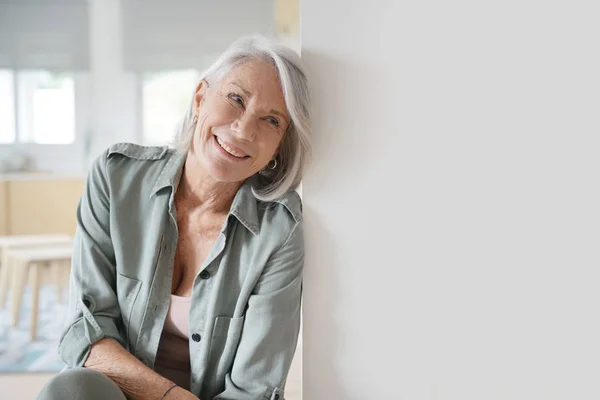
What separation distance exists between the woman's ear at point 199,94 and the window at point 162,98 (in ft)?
9.30

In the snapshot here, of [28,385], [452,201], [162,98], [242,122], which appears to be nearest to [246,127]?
[242,122]

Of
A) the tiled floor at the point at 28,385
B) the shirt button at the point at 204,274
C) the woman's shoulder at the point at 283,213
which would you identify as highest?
the woman's shoulder at the point at 283,213

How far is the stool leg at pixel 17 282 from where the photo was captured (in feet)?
11.5

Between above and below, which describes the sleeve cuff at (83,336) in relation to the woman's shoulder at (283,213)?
below

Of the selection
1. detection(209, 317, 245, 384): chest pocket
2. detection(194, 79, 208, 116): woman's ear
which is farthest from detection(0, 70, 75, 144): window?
detection(209, 317, 245, 384): chest pocket

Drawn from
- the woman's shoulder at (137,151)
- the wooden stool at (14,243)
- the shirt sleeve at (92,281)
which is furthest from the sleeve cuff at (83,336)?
the wooden stool at (14,243)

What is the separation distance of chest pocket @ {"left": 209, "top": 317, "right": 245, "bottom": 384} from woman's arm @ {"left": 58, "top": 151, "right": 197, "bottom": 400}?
0.26 feet

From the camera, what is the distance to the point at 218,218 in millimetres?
1313

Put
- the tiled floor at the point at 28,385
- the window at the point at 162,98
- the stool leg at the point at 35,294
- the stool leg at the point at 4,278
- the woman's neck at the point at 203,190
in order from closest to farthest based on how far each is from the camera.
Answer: the woman's neck at the point at 203,190, the tiled floor at the point at 28,385, the stool leg at the point at 35,294, the stool leg at the point at 4,278, the window at the point at 162,98

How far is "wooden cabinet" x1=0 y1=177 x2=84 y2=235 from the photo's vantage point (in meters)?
3.93

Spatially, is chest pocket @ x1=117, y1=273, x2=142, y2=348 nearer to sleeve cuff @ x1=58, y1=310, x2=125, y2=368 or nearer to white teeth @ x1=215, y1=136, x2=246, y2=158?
sleeve cuff @ x1=58, y1=310, x2=125, y2=368

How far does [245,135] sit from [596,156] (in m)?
0.63

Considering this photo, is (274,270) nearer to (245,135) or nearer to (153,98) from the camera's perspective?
(245,135)

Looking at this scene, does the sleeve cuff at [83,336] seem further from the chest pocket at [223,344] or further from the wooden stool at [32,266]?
the wooden stool at [32,266]
